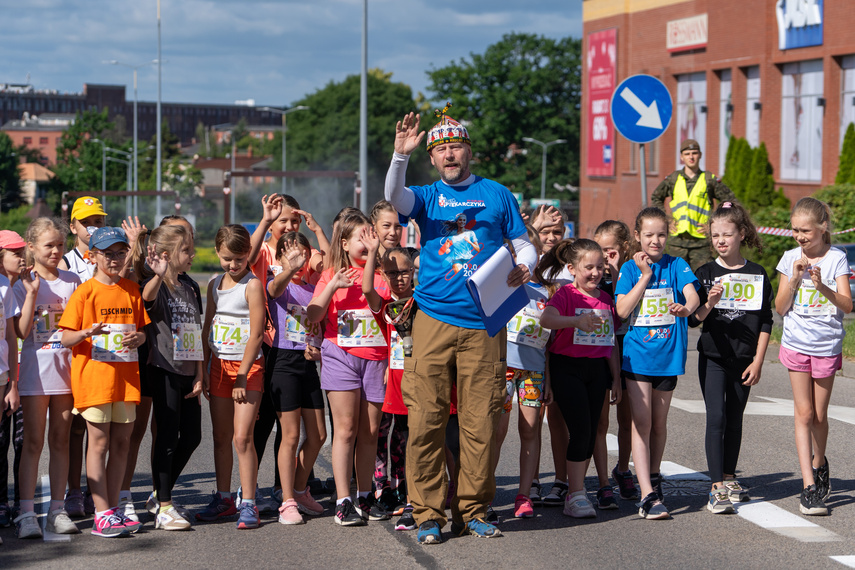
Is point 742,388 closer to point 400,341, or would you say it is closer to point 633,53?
point 400,341

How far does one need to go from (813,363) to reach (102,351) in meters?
4.17

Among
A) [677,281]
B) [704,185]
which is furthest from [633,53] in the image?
[677,281]

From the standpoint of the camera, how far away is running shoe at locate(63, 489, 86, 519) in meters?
6.39

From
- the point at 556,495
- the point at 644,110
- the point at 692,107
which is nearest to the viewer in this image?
the point at 556,495

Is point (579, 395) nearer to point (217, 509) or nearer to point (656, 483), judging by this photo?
point (656, 483)

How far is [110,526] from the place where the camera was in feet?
19.4

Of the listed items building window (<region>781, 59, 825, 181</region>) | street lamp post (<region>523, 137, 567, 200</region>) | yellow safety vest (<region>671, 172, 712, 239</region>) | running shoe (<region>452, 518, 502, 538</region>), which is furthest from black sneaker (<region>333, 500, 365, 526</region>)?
street lamp post (<region>523, 137, 567, 200</region>)

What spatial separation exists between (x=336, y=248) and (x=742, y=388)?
2.63 metres

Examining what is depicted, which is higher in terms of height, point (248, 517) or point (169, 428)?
point (169, 428)

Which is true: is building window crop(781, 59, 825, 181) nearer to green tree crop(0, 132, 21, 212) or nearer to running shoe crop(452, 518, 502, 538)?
running shoe crop(452, 518, 502, 538)

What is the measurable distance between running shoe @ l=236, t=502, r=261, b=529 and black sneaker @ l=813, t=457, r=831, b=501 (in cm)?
332

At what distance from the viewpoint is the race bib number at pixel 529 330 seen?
6496 mm

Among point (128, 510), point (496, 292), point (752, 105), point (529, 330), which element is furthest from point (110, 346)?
point (752, 105)

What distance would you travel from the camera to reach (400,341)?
627cm
